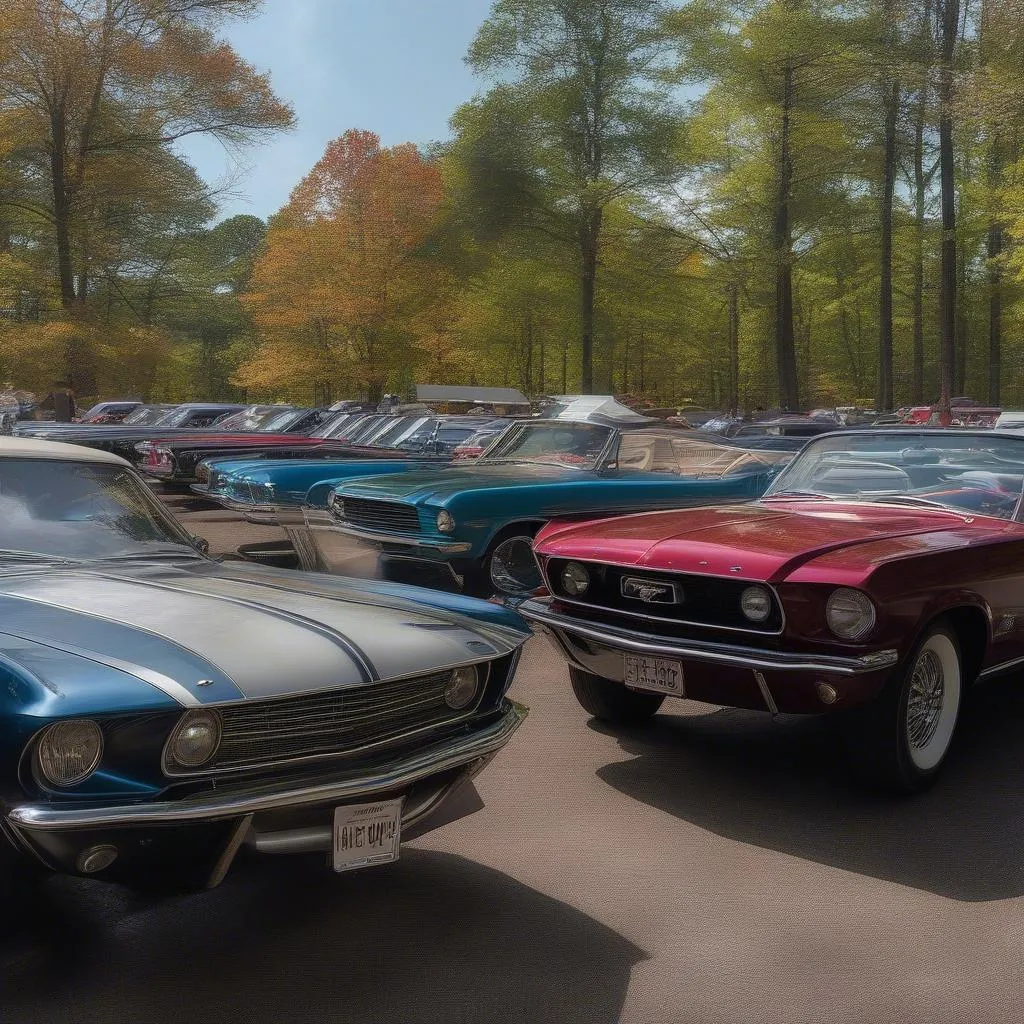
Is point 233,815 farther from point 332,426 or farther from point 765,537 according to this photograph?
point 332,426

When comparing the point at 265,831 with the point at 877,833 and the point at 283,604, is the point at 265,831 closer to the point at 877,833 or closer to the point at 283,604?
the point at 283,604

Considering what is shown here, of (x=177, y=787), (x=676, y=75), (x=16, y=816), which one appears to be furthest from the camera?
(x=676, y=75)

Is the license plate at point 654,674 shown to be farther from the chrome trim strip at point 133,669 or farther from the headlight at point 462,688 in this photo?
the chrome trim strip at point 133,669

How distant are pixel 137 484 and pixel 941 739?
355 cm

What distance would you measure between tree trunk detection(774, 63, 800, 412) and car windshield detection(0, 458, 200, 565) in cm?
2898

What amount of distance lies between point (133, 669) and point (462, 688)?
1.13m

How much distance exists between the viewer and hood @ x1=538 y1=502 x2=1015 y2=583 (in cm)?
468

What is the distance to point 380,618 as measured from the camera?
3766 mm

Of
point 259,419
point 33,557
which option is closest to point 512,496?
point 33,557

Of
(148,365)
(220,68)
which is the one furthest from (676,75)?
(148,365)


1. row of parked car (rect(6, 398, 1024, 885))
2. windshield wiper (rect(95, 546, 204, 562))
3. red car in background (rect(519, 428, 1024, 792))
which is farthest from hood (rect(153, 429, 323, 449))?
windshield wiper (rect(95, 546, 204, 562))

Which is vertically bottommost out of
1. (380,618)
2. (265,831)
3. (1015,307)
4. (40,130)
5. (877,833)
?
(877,833)

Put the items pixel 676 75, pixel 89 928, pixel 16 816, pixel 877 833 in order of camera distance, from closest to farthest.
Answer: pixel 16 816 → pixel 89 928 → pixel 877 833 → pixel 676 75

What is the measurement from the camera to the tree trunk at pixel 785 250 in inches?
1230
